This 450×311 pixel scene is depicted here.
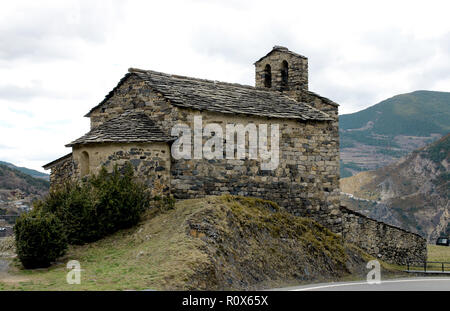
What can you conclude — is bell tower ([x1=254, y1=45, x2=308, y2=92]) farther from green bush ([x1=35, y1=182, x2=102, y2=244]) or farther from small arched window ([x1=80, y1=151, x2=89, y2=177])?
green bush ([x1=35, y1=182, x2=102, y2=244])

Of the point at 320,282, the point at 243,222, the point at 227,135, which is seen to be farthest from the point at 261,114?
the point at 320,282

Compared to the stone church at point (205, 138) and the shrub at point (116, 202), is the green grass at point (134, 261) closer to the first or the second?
the shrub at point (116, 202)

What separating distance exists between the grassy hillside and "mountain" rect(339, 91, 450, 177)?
114 m

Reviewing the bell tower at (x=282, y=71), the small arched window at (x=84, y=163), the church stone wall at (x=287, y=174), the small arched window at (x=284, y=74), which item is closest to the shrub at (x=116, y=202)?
the small arched window at (x=84, y=163)

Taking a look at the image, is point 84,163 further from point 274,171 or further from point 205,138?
point 274,171

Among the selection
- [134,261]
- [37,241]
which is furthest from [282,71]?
[37,241]

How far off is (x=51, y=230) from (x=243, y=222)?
5.77 m

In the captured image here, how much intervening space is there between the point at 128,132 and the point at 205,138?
8.83 ft

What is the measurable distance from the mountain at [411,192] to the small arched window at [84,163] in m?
55.7

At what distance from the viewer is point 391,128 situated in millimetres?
165875

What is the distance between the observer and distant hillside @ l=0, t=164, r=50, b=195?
45.9m

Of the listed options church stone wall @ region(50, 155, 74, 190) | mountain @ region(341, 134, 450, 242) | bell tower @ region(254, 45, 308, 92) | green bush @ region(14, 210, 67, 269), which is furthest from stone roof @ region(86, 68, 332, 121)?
mountain @ region(341, 134, 450, 242)
